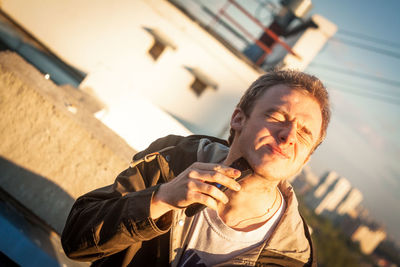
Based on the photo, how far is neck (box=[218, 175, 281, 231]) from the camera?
166 centimetres

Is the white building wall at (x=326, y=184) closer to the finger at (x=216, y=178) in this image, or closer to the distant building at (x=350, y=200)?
the distant building at (x=350, y=200)

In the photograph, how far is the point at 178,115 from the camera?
8750 millimetres

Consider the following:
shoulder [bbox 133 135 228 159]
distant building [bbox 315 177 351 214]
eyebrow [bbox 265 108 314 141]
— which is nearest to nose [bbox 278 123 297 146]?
eyebrow [bbox 265 108 314 141]

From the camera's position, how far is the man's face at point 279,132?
1.51 metres

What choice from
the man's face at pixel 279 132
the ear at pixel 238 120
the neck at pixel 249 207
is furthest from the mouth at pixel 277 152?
the ear at pixel 238 120

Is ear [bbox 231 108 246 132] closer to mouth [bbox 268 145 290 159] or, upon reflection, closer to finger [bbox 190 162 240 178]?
mouth [bbox 268 145 290 159]

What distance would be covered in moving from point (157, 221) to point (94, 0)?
9.67m

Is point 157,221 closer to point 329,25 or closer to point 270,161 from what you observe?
point 270,161

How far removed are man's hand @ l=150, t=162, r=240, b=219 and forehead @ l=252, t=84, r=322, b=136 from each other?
0.76 metres

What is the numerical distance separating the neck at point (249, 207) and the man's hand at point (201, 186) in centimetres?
54

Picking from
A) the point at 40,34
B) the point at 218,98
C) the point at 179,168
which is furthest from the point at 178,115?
the point at 179,168

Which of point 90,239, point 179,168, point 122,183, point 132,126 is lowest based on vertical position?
point 132,126

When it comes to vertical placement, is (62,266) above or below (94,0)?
below

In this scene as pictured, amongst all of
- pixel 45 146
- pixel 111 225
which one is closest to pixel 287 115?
pixel 111 225
